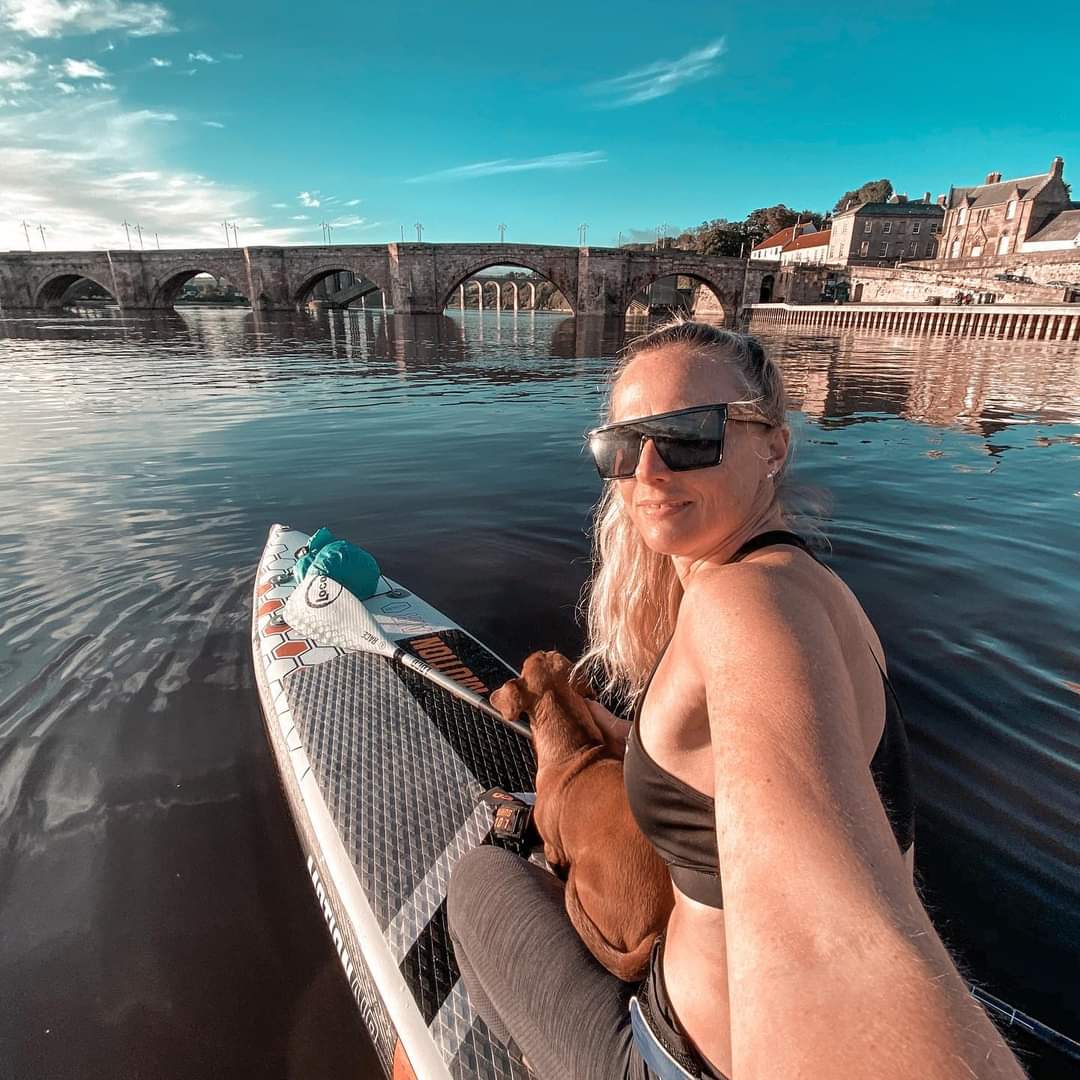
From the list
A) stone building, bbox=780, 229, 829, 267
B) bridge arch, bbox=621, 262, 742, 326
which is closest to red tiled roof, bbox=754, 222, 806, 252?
stone building, bbox=780, 229, 829, 267

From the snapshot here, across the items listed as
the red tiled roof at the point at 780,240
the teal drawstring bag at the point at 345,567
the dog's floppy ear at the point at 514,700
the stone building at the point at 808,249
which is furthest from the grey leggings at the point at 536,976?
the red tiled roof at the point at 780,240

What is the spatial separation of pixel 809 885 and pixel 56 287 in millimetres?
97964

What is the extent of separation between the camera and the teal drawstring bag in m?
4.87

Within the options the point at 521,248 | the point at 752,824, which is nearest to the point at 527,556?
the point at 752,824

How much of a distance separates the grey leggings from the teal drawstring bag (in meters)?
3.19

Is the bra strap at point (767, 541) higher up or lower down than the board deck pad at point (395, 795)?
higher up

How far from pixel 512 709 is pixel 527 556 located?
4.26 meters

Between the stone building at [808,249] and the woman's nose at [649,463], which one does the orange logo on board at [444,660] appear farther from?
the stone building at [808,249]

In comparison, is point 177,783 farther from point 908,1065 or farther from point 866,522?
point 866,522

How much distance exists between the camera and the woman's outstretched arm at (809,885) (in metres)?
0.68

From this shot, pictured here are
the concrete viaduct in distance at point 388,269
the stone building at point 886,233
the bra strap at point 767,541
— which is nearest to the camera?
the bra strap at point 767,541

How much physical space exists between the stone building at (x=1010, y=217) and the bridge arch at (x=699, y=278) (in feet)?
103

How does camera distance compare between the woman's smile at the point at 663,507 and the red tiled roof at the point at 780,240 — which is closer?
the woman's smile at the point at 663,507

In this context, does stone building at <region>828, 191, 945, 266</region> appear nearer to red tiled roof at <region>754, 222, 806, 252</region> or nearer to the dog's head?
red tiled roof at <region>754, 222, 806, 252</region>
